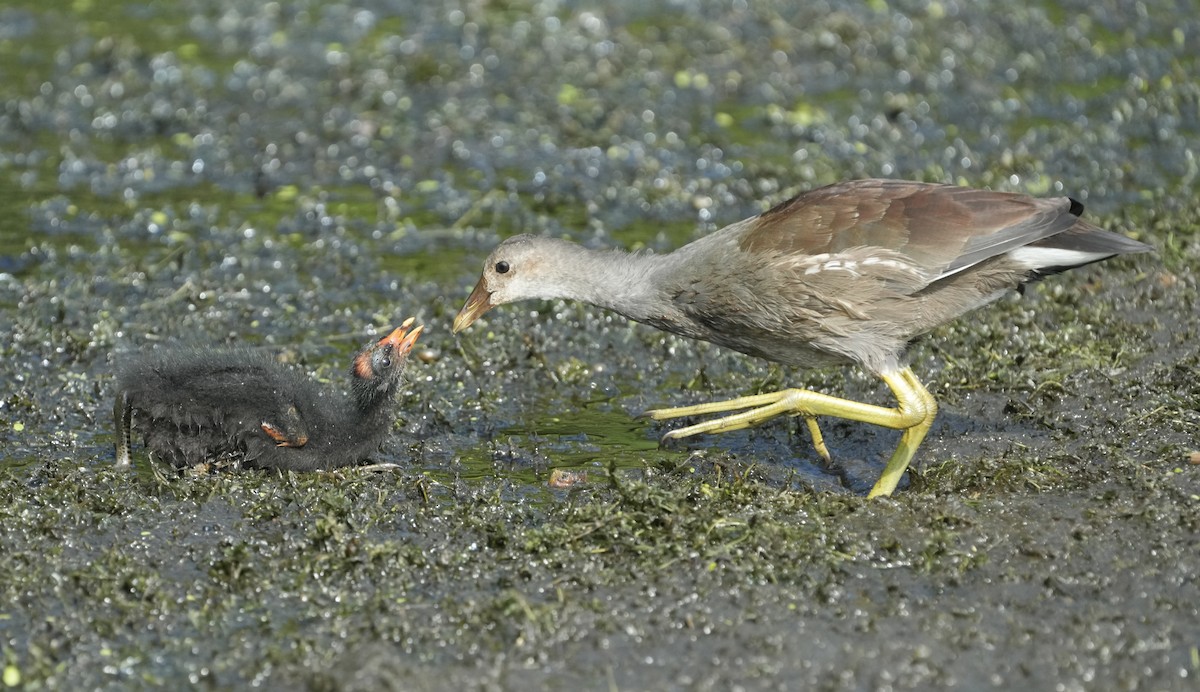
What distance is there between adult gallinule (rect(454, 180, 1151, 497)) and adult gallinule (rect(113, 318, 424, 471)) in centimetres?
121

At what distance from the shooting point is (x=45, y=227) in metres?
9.23

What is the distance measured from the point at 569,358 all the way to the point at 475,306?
973 millimetres

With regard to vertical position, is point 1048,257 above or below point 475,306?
above

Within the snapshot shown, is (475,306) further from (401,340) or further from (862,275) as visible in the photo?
(862,275)

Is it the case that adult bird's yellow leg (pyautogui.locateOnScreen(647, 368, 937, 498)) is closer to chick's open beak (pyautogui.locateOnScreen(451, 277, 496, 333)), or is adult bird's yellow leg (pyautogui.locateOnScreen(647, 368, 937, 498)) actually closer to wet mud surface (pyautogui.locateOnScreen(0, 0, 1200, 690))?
wet mud surface (pyautogui.locateOnScreen(0, 0, 1200, 690))

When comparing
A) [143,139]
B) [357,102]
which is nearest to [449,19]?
[357,102]

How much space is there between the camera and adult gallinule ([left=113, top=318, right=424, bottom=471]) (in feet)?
20.3

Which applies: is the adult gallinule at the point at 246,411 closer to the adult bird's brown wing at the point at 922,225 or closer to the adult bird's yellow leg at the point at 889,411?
the adult bird's yellow leg at the point at 889,411

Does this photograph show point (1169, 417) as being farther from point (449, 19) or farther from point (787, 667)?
point (449, 19)

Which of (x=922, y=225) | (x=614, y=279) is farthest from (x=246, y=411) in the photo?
(x=922, y=225)

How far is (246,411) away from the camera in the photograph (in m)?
6.18

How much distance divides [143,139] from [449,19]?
2.67 metres

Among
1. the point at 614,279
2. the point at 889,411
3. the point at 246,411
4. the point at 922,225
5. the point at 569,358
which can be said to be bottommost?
the point at 569,358

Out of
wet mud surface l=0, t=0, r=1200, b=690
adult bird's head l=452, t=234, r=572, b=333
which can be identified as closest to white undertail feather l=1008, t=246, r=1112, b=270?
wet mud surface l=0, t=0, r=1200, b=690
